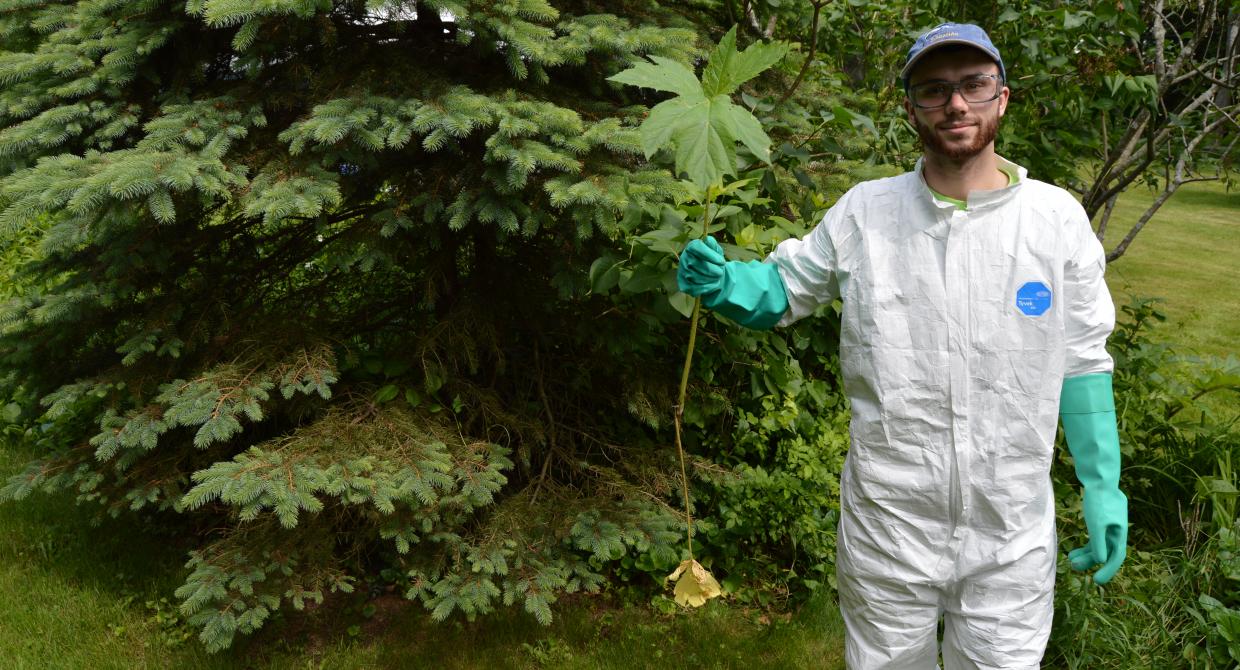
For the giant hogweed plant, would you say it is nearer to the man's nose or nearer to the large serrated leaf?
the large serrated leaf

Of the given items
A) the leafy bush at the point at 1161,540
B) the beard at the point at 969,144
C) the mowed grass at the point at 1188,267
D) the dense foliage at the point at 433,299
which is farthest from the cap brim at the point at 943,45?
the mowed grass at the point at 1188,267

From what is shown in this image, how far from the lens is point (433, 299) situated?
293 cm

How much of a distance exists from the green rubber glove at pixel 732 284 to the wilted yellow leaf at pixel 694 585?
2.14ft

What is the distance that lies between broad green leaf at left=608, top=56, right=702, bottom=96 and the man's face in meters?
0.51

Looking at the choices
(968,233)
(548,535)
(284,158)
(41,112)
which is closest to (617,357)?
(548,535)

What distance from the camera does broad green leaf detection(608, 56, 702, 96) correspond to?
1.87 m

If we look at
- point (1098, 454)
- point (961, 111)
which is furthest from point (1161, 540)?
point (961, 111)

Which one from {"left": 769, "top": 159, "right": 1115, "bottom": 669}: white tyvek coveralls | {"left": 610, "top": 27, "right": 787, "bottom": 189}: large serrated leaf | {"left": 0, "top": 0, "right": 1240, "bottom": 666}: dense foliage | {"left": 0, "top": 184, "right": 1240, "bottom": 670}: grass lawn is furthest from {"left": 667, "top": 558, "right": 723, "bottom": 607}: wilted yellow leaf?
{"left": 610, "top": 27, "right": 787, "bottom": 189}: large serrated leaf

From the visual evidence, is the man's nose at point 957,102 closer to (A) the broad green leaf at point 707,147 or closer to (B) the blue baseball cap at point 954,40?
(B) the blue baseball cap at point 954,40

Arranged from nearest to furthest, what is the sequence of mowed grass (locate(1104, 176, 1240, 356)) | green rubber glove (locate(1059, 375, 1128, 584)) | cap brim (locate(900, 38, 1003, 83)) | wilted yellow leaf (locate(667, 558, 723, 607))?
cap brim (locate(900, 38, 1003, 83)) < green rubber glove (locate(1059, 375, 1128, 584)) < wilted yellow leaf (locate(667, 558, 723, 607)) < mowed grass (locate(1104, 176, 1240, 356))

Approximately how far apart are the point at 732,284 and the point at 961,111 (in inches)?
24.2

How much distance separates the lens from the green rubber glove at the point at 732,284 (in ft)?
6.79

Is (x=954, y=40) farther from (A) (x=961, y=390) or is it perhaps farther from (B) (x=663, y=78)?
(A) (x=961, y=390)

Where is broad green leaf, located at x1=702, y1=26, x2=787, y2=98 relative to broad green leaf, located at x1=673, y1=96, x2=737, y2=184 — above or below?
above
